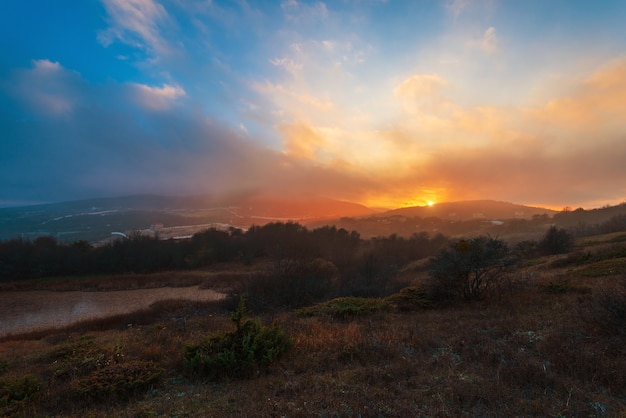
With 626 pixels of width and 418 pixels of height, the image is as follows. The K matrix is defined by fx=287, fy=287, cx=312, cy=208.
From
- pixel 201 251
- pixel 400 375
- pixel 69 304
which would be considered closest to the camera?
pixel 400 375

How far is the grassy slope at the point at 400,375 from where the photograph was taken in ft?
12.6

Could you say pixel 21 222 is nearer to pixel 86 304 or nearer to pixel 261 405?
pixel 86 304

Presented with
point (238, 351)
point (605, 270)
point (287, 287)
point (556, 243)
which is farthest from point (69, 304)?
point (556, 243)

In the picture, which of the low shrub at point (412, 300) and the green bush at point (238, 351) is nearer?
the green bush at point (238, 351)

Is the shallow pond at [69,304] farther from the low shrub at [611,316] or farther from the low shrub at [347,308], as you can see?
the low shrub at [611,316]

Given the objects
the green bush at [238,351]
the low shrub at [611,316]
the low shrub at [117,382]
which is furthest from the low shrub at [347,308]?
the low shrub at [117,382]

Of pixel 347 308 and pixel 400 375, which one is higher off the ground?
pixel 400 375

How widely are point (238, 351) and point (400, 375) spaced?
10.6ft

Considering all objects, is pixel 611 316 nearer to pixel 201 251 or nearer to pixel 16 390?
pixel 16 390

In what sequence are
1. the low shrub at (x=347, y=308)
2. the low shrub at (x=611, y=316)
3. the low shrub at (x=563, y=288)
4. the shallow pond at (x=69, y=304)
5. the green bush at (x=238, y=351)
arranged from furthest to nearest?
the shallow pond at (x=69, y=304)
the low shrub at (x=347, y=308)
the low shrub at (x=563, y=288)
the green bush at (x=238, y=351)
the low shrub at (x=611, y=316)

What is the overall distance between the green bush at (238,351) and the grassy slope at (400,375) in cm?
28

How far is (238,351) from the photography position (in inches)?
235

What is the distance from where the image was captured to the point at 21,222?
324 feet

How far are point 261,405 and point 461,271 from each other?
937cm
